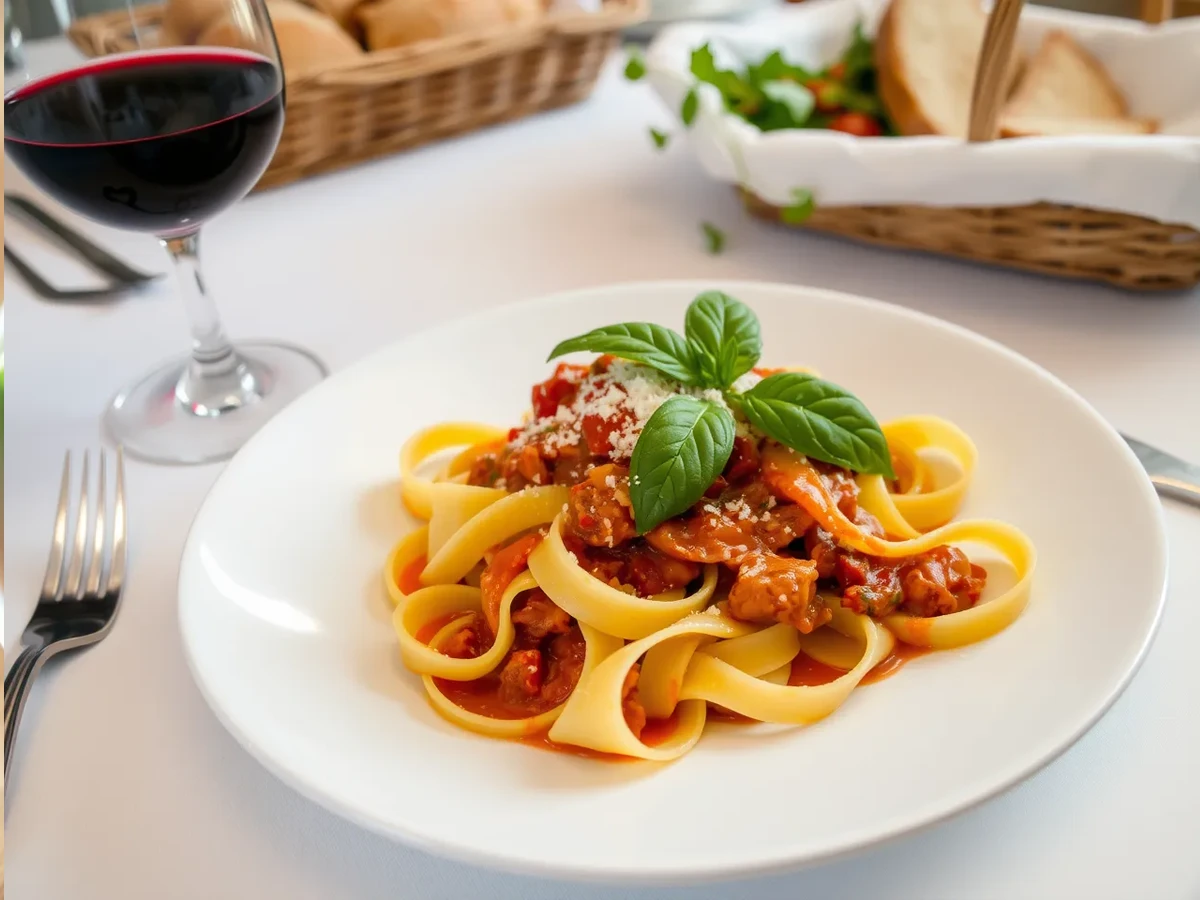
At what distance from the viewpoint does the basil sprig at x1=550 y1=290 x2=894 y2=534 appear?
1.75 meters

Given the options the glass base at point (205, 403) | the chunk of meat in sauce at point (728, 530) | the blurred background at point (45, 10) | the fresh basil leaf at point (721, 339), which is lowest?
the glass base at point (205, 403)

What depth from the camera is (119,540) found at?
2178 millimetres

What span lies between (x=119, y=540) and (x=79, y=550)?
77mm

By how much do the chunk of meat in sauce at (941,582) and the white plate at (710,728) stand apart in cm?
11

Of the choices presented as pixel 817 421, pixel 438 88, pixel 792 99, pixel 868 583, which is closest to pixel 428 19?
pixel 438 88

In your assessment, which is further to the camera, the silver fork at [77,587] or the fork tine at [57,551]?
the fork tine at [57,551]

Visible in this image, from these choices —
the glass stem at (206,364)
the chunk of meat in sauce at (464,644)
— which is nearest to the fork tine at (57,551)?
the glass stem at (206,364)

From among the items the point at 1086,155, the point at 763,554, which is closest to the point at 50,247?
the point at 763,554

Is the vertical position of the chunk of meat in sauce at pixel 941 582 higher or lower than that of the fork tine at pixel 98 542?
higher

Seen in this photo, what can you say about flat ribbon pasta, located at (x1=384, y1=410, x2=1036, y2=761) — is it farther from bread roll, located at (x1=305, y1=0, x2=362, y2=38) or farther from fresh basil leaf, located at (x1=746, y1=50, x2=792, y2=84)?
bread roll, located at (x1=305, y1=0, x2=362, y2=38)

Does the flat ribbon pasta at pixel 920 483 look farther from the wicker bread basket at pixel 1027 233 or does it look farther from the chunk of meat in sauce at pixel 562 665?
the wicker bread basket at pixel 1027 233

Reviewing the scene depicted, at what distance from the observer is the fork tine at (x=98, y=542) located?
6.85 ft

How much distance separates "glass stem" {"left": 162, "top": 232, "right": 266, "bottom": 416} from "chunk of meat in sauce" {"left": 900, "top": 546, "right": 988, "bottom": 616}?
1750 millimetres

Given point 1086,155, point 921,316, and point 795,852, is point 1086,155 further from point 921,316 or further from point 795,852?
point 795,852
